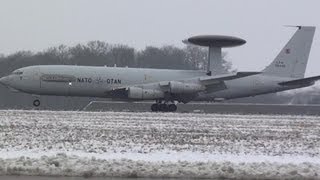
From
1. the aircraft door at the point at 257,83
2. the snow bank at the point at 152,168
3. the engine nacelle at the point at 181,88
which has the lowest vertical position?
the snow bank at the point at 152,168

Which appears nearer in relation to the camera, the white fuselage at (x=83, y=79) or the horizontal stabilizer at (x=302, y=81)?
the white fuselage at (x=83, y=79)

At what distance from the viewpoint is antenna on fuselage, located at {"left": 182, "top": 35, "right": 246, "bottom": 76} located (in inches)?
1678

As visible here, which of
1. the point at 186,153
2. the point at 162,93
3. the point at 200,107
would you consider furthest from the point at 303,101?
the point at 186,153

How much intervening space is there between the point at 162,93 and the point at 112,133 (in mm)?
21567

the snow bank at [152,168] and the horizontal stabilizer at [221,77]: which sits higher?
the horizontal stabilizer at [221,77]

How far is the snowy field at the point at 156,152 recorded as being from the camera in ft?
34.3

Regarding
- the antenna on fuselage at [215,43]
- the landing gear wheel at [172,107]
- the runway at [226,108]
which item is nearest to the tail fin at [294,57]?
the antenna on fuselage at [215,43]

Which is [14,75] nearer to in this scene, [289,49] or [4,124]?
[4,124]

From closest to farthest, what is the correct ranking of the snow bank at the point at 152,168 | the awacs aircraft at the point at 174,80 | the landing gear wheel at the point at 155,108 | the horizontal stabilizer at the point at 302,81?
the snow bank at the point at 152,168 < the awacs aircraft at the point at 174,80 < the horizontal stabilizer at the point at 302,81 < the landing gear wheel at the point at 155,108

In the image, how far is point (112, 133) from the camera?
18.5 metres

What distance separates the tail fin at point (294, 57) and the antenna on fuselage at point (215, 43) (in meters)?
3.19

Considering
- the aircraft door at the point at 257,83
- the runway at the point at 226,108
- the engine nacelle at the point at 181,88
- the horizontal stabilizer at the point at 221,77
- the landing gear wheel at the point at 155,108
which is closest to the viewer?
the horizontal stabilizer at the point at 221,77

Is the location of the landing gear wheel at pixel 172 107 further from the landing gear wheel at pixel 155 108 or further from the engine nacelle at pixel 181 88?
the engine nacelle at pixel 181 88

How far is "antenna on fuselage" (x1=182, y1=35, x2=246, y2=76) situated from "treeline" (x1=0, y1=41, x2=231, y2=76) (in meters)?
45.0
